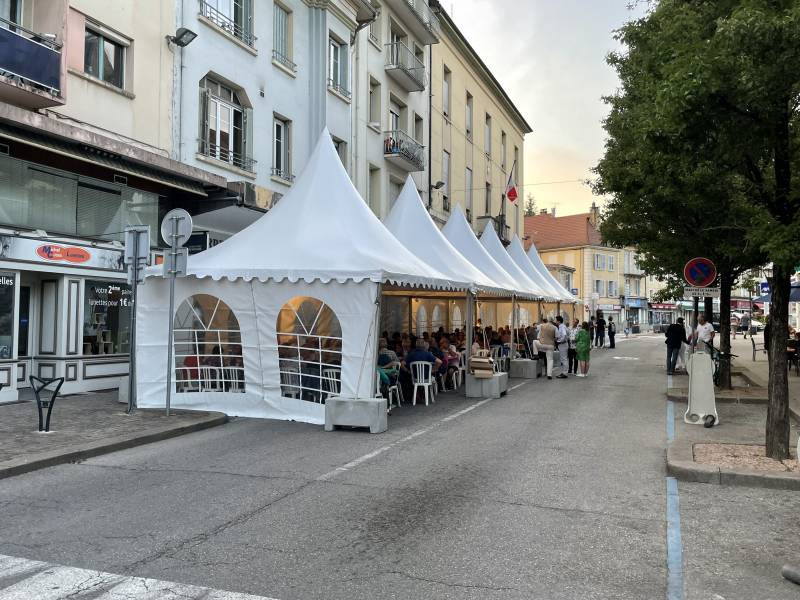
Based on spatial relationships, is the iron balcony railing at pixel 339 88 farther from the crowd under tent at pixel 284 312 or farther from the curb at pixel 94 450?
the curb at pixel 94 450

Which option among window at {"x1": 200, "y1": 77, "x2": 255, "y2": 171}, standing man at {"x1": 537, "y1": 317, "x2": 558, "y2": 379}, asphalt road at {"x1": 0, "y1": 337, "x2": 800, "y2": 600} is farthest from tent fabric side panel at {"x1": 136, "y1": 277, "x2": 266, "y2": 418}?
standing man at {"x1": 537, "y1": 317, "x2": 558, "y2": 379}

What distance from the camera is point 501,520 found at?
5438 millimetres

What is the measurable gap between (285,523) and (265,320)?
231 inches

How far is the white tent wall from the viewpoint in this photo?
394 inches

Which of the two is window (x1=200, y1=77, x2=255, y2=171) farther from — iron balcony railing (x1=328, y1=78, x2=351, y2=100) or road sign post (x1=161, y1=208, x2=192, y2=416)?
road sign post (x1=161, y1=208, x2=192, y2=416)

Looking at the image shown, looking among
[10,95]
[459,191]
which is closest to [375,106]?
[459,191]

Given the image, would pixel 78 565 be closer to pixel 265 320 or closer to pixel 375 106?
pixel 265 320

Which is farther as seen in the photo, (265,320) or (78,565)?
(265,320)

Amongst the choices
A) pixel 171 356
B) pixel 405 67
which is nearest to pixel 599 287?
pixel 405 67

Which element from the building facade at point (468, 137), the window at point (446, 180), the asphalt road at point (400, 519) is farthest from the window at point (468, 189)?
the asphalt road at point (400, 519)

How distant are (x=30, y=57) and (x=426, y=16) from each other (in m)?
20.2

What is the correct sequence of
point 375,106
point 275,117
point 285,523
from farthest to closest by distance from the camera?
1. point 375,106
2. point 275,117
3. point 285,523

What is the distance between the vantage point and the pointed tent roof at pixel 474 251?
18.7 metres

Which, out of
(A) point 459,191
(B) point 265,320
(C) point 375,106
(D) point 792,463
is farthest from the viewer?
(A) point 459,191
